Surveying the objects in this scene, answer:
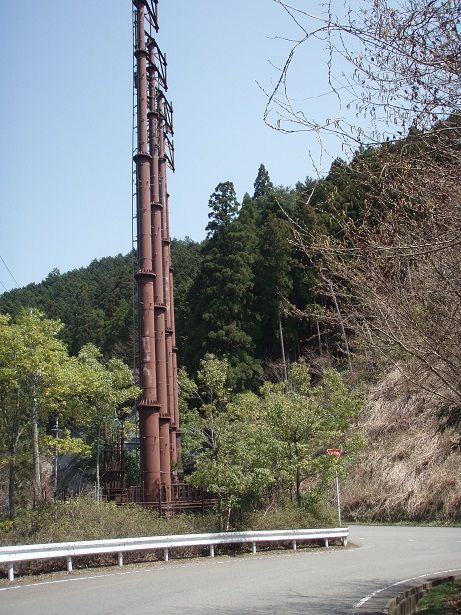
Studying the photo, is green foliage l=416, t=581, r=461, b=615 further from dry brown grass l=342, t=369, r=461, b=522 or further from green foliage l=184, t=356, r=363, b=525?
dry brown grass l=342, t=369, r=461, b=522

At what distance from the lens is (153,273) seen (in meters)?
28.1

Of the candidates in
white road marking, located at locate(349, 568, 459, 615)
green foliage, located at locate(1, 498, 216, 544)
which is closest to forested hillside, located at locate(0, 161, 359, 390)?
green foliage, located at locate(1, 498, 216, 544)

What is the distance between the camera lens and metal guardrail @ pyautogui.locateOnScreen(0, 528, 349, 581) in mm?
15028

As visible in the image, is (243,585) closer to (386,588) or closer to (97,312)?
(386,588)

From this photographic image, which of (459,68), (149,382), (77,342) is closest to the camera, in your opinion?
(459,68)

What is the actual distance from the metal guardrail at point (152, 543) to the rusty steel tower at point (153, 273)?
17.0 feet

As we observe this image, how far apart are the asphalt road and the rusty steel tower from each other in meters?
7.90

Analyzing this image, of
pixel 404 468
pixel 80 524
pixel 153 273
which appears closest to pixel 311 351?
pixel 404 468

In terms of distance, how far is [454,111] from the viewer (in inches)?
261

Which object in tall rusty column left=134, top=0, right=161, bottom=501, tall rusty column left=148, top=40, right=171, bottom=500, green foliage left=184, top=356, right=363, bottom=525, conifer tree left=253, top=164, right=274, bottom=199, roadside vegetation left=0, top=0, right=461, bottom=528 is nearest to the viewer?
roadside vegetation left=0, top=0, right=461, bottom=528

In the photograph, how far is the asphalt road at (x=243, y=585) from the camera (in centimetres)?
1090

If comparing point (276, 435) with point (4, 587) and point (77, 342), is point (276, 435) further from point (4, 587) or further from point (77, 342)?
point (77, 342)

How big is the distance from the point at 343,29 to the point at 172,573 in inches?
495

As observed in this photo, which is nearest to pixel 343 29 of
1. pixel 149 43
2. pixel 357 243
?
pixel 357 243
